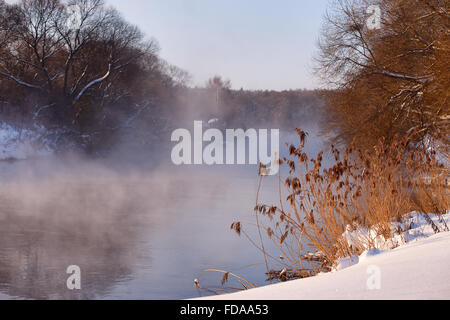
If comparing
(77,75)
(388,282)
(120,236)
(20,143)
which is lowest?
(388,282)

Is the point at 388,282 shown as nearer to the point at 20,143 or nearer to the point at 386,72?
the point at 386,72

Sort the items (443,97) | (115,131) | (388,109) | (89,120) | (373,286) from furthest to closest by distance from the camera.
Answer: (115,131) < (89,120) < (388,109) < (443,97) < (373,286)

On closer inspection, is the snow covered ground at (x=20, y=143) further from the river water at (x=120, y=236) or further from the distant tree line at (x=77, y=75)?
the river water at (x=120, y=236)

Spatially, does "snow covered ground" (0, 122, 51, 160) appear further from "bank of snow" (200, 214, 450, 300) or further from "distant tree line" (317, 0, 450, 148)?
"bank of snow" (200, 214, 450, 300)

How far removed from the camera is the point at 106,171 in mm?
23703

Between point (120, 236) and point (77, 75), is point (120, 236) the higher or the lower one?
the lower one

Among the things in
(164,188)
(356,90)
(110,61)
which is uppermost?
(110,61)

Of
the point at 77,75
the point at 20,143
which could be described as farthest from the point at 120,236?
the point at 77,75

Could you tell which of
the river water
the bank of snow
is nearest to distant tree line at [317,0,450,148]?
the river water

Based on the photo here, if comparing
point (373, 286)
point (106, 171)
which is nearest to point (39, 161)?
point (106, 171)

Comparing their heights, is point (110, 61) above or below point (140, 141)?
above

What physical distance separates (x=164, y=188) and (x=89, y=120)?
52.5ft

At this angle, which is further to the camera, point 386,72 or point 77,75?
point 77,75
